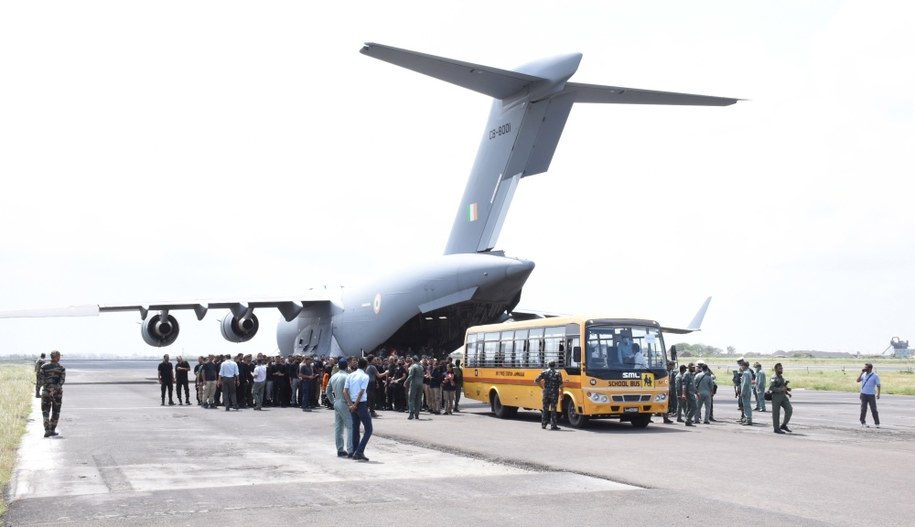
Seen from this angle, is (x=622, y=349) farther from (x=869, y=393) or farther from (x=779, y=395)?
(x=869, y=393)

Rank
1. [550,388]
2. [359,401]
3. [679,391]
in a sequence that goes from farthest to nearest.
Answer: [679,391] < [550,388] < [359,401]

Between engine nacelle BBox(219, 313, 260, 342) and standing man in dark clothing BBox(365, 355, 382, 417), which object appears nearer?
standing man in dark clothing BBox(365, 355, 382, 417)

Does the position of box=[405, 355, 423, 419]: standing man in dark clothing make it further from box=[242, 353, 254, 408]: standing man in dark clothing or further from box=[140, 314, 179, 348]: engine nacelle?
box=[140, 314, 179, 348]: engine nacelle

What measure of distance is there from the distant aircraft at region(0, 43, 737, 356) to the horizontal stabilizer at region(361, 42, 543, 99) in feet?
0.10

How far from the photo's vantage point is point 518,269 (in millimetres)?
27375

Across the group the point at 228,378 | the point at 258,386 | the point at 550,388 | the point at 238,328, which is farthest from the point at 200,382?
the point at 550,388

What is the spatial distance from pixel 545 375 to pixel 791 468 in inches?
298

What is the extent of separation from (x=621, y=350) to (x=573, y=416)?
6.38 ft

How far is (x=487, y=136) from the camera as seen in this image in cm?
3034

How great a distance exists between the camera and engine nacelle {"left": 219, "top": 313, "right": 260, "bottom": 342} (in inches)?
1550

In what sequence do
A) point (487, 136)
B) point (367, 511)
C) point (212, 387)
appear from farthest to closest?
point (487, 136)
point (212, 387)
point (367, 511)

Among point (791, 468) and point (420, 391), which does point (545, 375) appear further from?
point (791, 468)

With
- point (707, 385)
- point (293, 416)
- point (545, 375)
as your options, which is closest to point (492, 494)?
point (545, 375)

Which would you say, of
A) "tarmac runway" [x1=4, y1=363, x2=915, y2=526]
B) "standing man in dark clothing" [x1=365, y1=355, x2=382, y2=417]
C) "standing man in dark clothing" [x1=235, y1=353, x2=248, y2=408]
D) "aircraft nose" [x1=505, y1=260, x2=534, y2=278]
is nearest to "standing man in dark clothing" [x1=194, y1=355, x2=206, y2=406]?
"standing man in dark clothing" [x1=235, y1=353, x2=248, y2=408]
